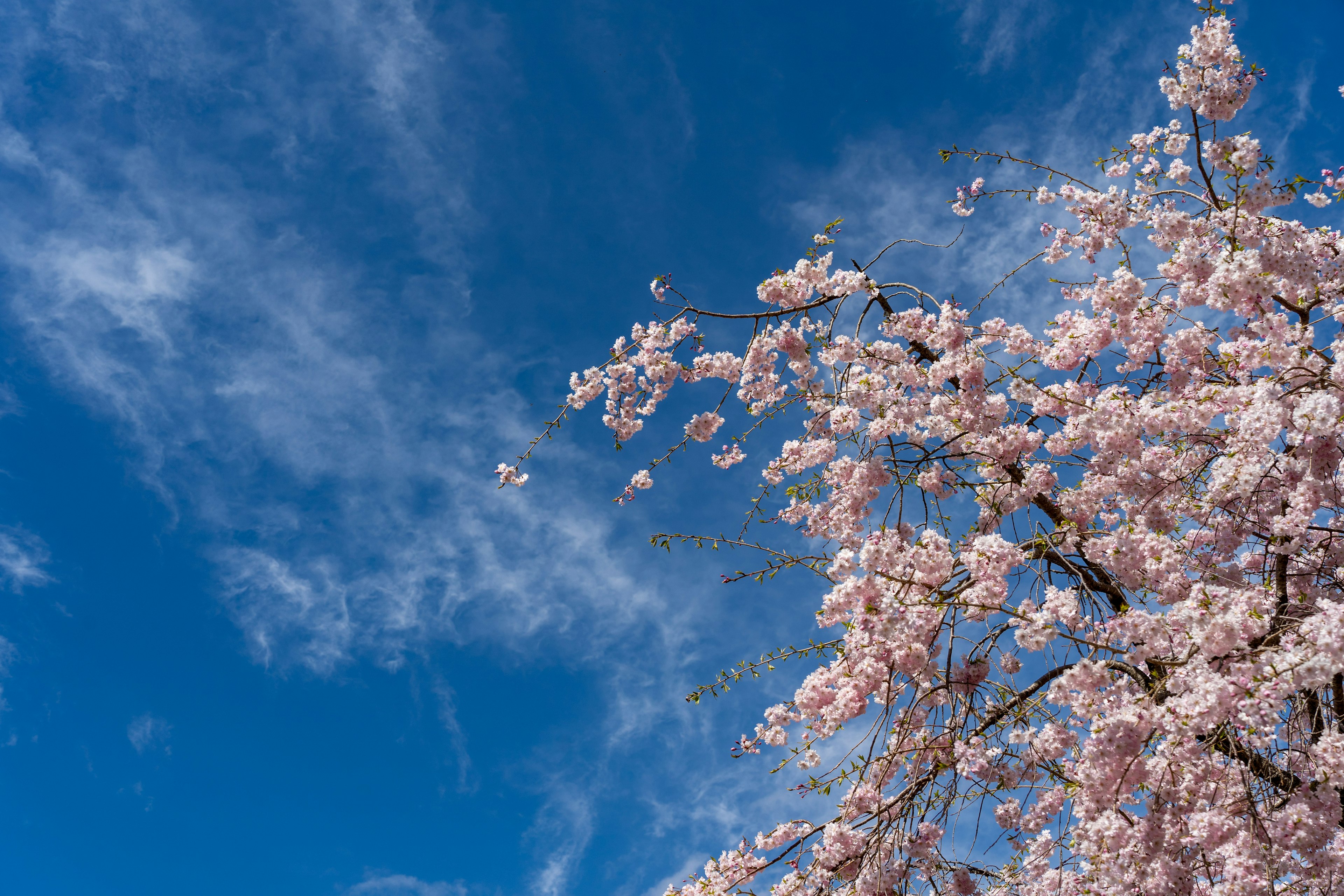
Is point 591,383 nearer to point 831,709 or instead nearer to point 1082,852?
point 831,709

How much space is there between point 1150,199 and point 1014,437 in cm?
207

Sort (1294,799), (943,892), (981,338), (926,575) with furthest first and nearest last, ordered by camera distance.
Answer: (981,338)
(943,892)
(926,575)
(1294,799)

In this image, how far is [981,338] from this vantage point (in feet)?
20.1

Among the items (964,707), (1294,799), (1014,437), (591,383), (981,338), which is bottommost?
(1294,799)

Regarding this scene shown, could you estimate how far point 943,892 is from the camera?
5484 mm

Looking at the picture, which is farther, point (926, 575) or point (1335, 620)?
point (926, 575)

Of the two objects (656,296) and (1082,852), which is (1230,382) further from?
(656,296)

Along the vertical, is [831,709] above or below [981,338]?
below

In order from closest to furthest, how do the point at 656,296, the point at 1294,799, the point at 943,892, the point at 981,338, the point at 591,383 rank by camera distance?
1. the point at 1294,799
2. the point at 943,892
3. the point at 981,338
4. the point at 656,296
5. the point at 591,383

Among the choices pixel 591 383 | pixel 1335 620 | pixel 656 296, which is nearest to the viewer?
pixel 1335 620

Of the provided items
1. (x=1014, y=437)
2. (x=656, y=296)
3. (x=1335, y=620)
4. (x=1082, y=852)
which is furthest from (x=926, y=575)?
(x=656, y=296)

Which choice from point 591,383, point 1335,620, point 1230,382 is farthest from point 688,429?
point 1335,620

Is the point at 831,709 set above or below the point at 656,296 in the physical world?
below

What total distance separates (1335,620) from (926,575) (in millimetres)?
2149
